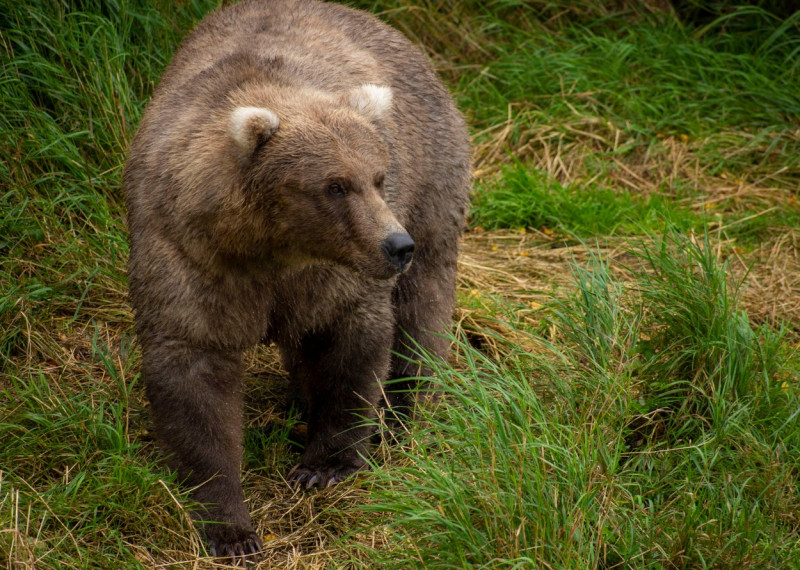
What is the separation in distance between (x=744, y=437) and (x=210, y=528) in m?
2.53

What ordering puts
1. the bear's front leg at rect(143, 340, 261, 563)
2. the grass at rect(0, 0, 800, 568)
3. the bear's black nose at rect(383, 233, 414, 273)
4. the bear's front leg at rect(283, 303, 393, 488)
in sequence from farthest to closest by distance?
the bear's front leg at rect(283, 303, 393, 488)
the bear's front leg at rect(143, 340, 261, 563)
the bear's black nose at rect(383, 233, 414, 273)
the grass at rect(0, 0, 800, 568)

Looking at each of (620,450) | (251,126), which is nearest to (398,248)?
(251,126)

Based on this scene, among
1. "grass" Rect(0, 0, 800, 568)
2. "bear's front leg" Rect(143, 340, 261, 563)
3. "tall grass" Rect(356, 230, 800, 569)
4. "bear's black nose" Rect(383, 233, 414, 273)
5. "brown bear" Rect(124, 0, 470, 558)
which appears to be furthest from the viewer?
"bear's front leg" Rect(143, 340, 261, 563)

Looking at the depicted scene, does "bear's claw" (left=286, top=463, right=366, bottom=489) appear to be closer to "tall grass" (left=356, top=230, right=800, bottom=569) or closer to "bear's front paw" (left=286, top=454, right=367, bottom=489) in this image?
"bear's front paw" (left=286, top=454, right=367, bottom=489)

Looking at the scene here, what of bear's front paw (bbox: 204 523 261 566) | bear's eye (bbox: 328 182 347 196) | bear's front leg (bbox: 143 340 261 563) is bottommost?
bear's front paw (bbox: 204 523 261 566)

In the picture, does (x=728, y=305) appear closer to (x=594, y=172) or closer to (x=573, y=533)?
(x=573, y=533)

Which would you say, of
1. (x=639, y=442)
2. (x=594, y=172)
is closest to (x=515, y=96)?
(x=594, y=172)

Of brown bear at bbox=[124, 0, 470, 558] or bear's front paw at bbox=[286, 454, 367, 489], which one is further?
bear's front paw at bbox=[286, 454, 367, 489]

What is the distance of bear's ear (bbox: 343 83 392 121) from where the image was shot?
16.0 feet

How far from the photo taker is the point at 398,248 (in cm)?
441

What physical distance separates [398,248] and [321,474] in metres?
1.64

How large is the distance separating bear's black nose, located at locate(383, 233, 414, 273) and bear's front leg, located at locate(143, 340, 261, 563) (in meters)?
1.00

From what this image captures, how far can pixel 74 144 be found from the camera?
6637mm

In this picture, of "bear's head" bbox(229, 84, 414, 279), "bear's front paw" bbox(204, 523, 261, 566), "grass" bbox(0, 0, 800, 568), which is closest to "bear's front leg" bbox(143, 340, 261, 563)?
"bear's front paw" bbox(204, 523, 261, 566)
